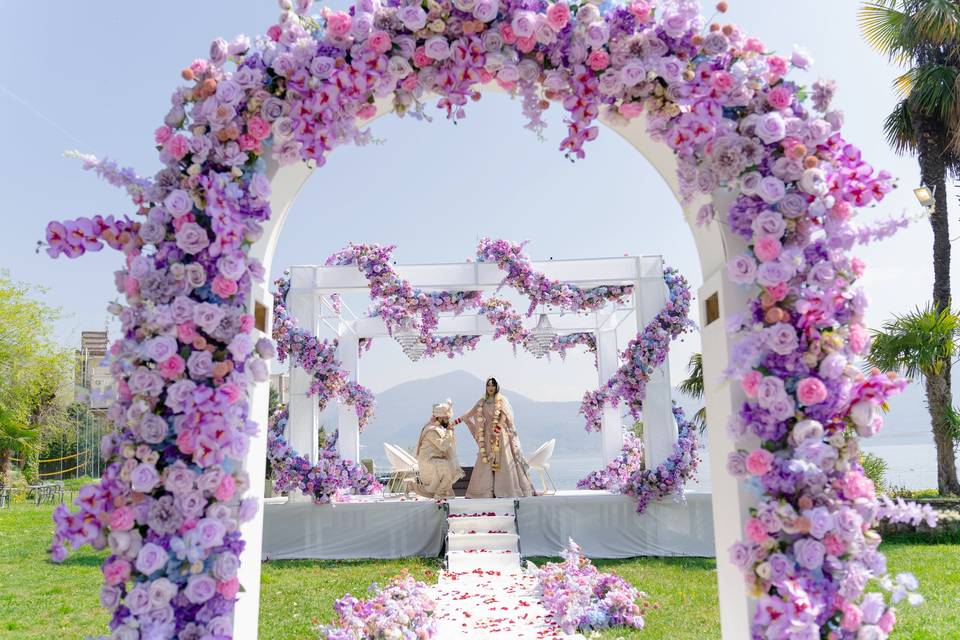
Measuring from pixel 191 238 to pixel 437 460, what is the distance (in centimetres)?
877

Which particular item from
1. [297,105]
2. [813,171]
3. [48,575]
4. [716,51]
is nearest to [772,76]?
[716,51]

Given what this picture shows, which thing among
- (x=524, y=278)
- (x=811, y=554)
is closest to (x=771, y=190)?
(x=811, y=554)

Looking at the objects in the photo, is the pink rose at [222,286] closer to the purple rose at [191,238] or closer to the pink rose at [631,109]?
the purple rose at [191,238]

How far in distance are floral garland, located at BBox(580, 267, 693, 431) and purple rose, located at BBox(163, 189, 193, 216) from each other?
24.7 feet

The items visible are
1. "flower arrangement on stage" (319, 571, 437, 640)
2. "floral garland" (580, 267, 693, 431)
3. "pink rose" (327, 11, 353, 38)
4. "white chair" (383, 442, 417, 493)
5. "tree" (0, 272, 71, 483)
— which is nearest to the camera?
"pink rose" (327, 11, 353, 38)

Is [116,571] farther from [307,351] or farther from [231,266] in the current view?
[307,351]

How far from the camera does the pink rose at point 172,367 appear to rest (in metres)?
2.99

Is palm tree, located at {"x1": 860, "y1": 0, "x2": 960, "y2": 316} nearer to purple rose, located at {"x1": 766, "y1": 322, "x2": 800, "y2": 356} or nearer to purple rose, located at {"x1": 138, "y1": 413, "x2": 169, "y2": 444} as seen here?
purple rose, located at {"x1": 766, "y1": 322, "x2": 800, "y2": 356}

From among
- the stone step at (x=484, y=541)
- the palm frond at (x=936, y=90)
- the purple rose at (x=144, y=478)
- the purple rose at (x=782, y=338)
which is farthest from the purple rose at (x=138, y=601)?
the palm frond at (x=936, y=90)

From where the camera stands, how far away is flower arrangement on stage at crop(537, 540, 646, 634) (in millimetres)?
5645

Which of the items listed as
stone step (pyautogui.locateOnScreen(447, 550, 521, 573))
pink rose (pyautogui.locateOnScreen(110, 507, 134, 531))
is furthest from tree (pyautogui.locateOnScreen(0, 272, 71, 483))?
pink rose (pyautogui.locateOnScreen(110, 507, 134, 531))

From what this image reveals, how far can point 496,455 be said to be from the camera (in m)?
10.8

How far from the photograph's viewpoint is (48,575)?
317 inches

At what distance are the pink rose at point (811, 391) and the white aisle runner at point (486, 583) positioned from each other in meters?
3.17
